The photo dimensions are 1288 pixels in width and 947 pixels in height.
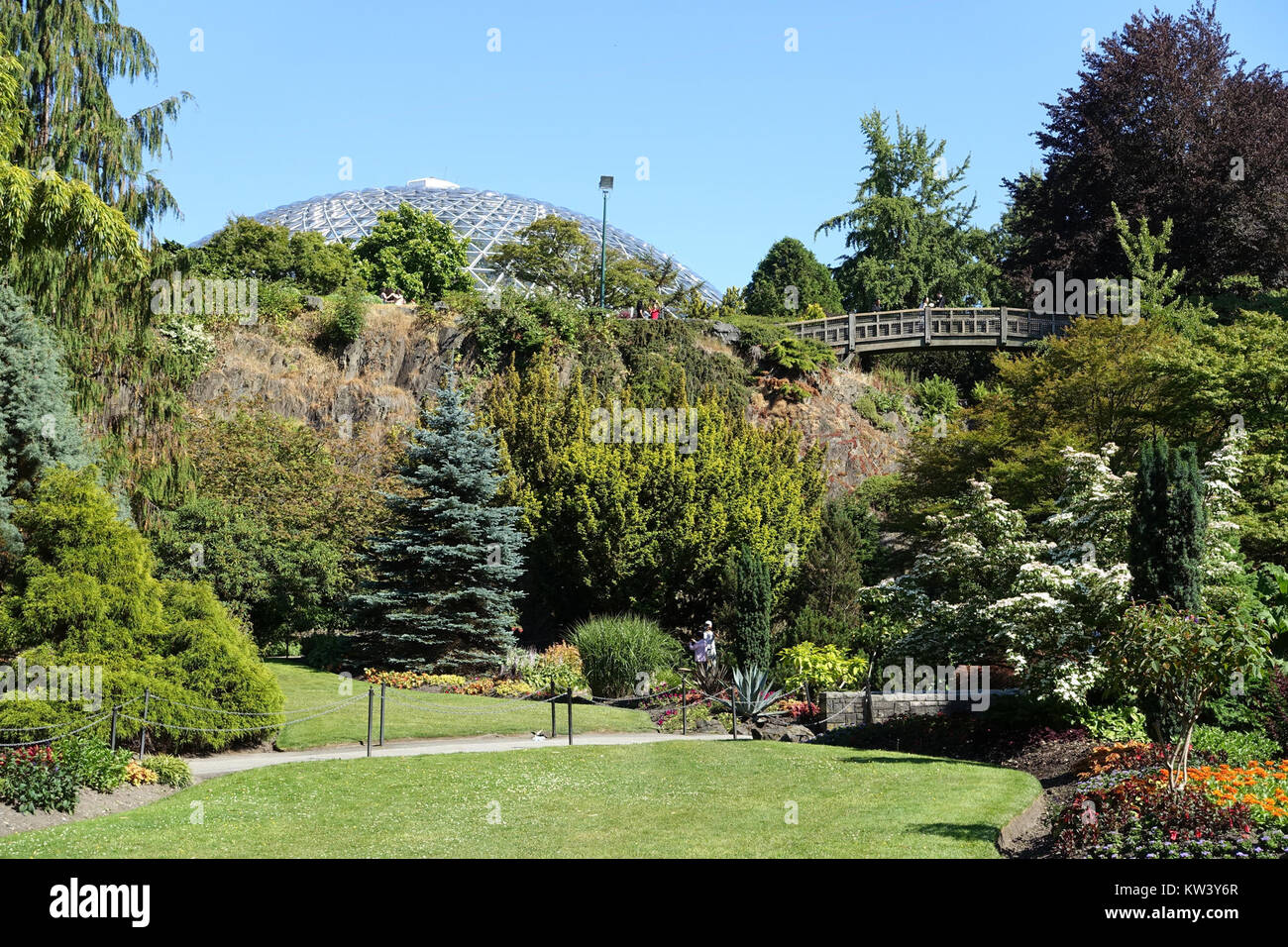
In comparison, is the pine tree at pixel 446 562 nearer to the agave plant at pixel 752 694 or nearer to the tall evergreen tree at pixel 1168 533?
the agave plant at pixel 752 694

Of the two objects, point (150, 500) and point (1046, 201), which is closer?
point (150, 500)

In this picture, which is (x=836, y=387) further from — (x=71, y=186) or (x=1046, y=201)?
(x=71, y=186)

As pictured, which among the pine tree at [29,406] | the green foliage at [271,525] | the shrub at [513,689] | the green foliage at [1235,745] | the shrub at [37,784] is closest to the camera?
the shrub at [37,784]

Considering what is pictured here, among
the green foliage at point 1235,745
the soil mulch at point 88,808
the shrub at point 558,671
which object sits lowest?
the shrub at point 558,671

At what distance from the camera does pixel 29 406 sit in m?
18.7

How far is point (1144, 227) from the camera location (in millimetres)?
35625

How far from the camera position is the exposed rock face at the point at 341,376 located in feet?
109

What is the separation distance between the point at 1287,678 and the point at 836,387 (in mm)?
22333

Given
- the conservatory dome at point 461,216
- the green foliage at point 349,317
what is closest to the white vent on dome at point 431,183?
the conservatory dome at point 461,216

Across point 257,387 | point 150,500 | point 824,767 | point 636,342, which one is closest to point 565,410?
point 636,342

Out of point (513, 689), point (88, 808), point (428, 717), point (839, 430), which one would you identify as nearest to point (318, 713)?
point (428, 717)

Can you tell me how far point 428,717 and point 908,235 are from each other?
33.7m

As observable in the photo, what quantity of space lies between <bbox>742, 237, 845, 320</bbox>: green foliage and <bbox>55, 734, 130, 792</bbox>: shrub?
3222 centimetres

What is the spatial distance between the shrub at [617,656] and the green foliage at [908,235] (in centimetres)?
2493
